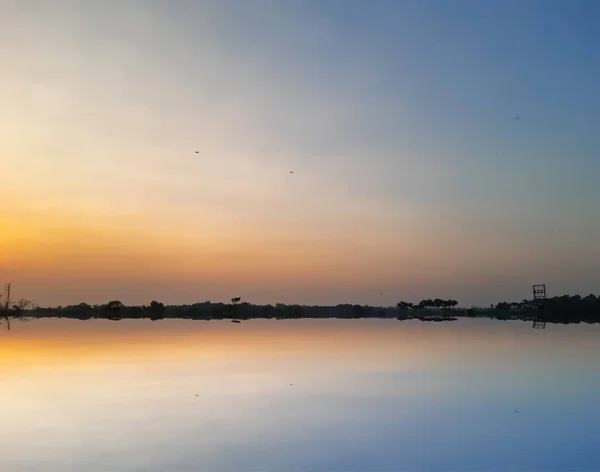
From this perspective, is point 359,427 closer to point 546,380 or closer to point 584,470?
point 584,470

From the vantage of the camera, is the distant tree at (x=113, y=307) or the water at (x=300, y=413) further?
the distant tree at (x=113, y=307)

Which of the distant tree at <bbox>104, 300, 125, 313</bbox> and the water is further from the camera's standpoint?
the distant tree at <bbox>104, 300, 125, 313</bbox>

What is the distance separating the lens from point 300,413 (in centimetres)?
1006

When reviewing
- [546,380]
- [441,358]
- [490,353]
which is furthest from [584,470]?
[490,353]

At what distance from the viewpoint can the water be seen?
24.6 ft

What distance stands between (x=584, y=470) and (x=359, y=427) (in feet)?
10.7

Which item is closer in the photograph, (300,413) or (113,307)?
(300,413)

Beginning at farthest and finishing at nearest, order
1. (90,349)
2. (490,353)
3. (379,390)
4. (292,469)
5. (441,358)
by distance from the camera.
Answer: (90,349) → (490,353) → (441,358) → (379,390) → (292,469)

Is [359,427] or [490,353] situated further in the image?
[490,353]

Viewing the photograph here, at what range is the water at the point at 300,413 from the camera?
749 cm

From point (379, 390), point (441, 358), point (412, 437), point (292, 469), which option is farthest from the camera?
point (441, 358)

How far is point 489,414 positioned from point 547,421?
3.11ft

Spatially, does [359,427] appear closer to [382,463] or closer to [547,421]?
[382,463]

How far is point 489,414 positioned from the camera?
401 inches
